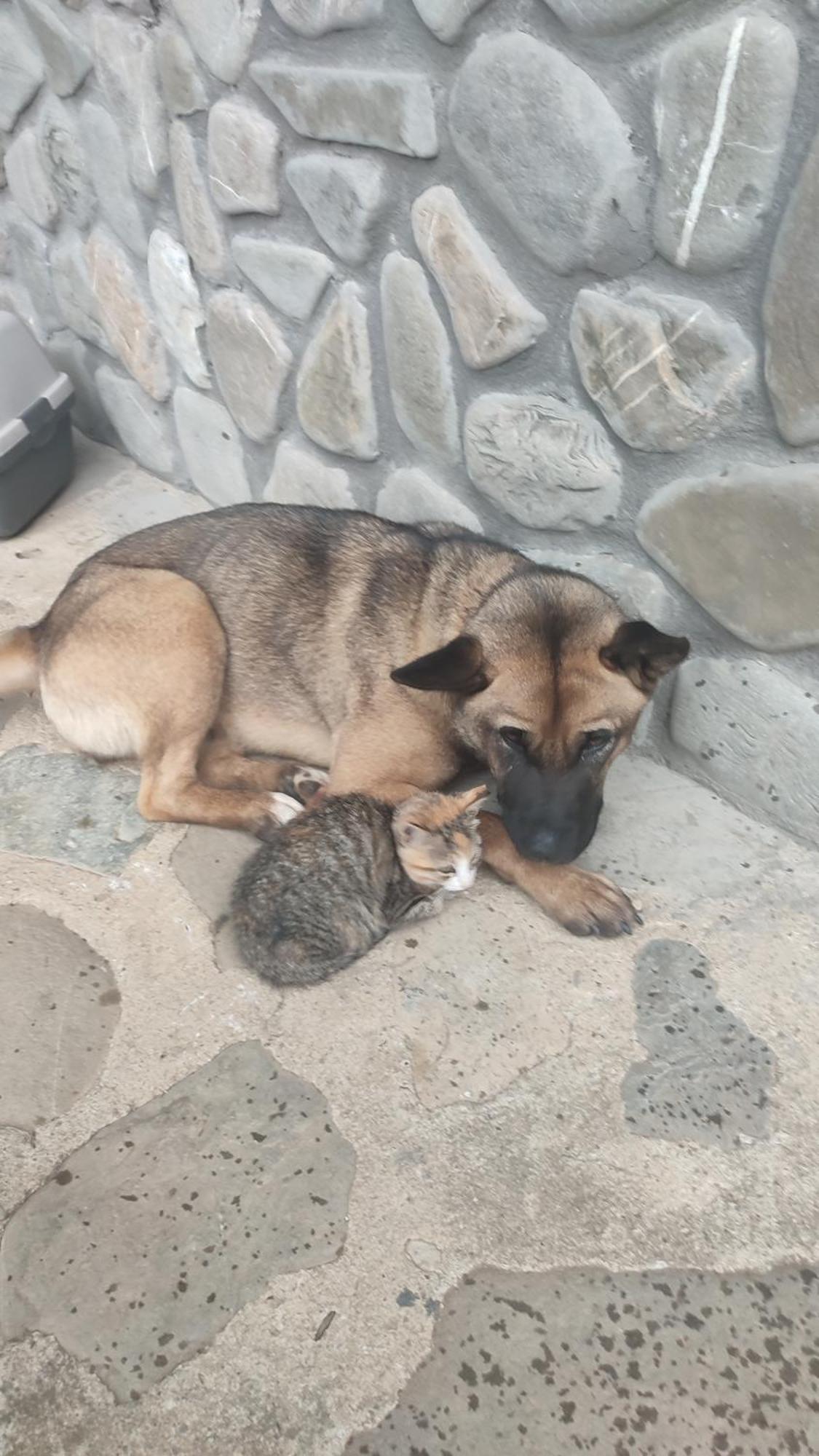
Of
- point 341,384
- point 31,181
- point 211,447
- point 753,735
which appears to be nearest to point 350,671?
point 341,384

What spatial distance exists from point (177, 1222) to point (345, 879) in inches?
33.2

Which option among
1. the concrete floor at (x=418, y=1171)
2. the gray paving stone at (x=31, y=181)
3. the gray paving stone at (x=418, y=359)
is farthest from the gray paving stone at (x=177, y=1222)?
the gray paving stone at (x=31, y=181)

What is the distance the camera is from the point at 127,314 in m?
4.34

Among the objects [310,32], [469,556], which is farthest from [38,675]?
[310,32]

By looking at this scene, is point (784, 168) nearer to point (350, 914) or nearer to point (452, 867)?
point (452, 867)

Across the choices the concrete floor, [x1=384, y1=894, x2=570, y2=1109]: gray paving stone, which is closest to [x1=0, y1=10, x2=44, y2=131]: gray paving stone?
the concrete floor

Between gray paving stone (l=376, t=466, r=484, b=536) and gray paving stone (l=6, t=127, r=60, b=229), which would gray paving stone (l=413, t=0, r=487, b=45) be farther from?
gray paving stone (l=6, t=127, r=60, b=229)

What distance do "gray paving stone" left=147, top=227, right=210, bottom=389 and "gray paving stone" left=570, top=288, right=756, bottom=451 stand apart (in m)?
1.95

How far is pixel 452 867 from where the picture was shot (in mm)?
2477

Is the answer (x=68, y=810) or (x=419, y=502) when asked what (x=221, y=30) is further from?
(x=68, y=810)

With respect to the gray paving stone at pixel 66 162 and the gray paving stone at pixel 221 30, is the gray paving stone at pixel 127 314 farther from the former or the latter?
the gray paving stone at pixel 221 30

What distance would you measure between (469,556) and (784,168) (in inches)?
48.8

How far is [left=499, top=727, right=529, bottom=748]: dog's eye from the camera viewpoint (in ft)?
8.19

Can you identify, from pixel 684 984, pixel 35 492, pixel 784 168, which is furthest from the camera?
pixel 35 492
